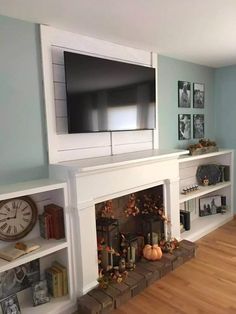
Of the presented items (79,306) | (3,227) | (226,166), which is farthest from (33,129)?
(226,166)

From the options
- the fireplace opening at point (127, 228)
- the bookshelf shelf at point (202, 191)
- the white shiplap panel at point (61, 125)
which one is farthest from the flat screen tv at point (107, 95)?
the bookshelf shelf at point (202, 191)

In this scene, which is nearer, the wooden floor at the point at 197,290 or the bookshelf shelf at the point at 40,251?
the bookshelf shelf at the point at 40,251

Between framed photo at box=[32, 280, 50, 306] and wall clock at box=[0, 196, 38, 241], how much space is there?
40 centimetres

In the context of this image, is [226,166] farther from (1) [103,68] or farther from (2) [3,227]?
(2) [3,227]

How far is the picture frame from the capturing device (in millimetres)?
3544

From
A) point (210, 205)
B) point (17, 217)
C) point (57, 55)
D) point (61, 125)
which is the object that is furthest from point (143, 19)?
point (210, 205)

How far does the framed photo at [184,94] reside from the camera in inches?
128

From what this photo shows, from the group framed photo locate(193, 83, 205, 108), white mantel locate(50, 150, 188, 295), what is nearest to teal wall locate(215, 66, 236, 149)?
framed photo locate(193, 83, 205, 108)

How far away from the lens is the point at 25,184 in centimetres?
185

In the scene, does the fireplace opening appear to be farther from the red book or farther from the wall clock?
the wall clock

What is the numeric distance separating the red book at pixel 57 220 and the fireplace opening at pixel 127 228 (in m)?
0.42

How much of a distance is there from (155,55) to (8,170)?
197cm

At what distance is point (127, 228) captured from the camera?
2.79 metres

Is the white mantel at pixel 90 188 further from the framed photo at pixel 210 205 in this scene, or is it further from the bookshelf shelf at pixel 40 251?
the framed photo at pixel 210 205
